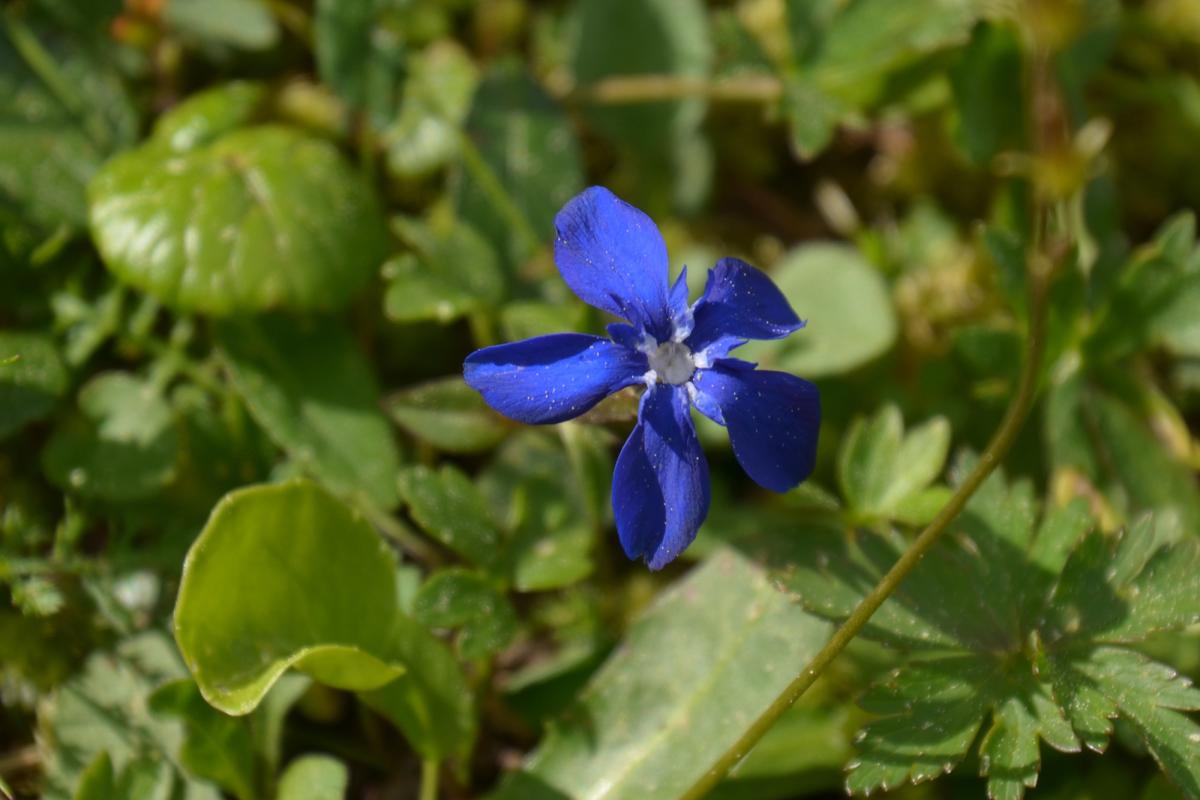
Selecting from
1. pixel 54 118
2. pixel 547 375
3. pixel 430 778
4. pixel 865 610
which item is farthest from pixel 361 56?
pixel 865 610

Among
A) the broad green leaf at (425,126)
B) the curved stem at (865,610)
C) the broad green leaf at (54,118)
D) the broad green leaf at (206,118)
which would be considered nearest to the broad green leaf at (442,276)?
the broad green leaf at (425,126)

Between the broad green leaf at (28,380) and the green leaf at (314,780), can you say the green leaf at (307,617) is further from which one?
the broad green leaf at (28,380)

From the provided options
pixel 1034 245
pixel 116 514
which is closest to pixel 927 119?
pixel 1034 245

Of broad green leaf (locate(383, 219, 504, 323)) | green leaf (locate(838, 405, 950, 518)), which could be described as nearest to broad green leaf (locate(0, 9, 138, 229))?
broad green leaf (locate(383, 219, 504, 323))

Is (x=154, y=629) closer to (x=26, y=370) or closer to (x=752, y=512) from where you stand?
(x=26, y=370)

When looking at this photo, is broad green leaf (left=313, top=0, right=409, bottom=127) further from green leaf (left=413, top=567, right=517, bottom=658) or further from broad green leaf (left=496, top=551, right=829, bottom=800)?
broad green leaf (left=496, top=551, right=829, bottom=800)

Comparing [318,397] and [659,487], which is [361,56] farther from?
[659,487]
